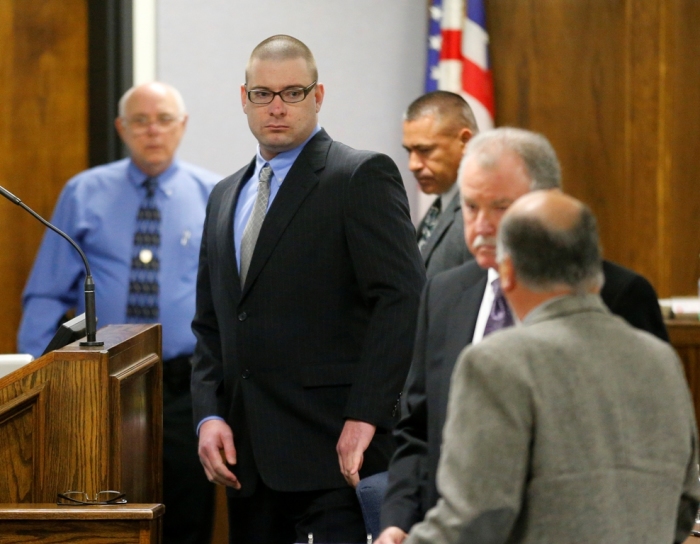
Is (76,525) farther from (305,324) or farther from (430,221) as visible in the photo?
(430,221)

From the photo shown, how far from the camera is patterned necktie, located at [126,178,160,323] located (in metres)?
4.32

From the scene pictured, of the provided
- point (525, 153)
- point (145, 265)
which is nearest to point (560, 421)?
point (525, 153)

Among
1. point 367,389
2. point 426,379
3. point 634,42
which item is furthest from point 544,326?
point 634,42

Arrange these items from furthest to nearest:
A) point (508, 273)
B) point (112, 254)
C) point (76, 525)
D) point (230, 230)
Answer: point (112, 254) < point (230, 230) < point (76, 525) < point (508, 273)

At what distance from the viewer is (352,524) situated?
2.80 m

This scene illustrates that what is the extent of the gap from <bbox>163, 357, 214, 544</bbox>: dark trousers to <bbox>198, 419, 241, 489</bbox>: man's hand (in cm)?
128

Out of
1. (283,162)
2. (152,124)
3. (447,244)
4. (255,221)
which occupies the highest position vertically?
(152,124)

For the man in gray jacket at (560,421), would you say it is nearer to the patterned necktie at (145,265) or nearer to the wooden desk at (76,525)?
the wooden desk at (76,525)

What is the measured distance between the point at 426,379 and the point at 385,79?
11.0ft

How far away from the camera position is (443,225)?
3.65 meters

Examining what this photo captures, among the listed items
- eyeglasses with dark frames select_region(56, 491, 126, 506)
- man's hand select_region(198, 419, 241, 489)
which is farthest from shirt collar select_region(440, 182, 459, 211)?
eyeglasses with dark frames select_region(56, 491, 126, 506)

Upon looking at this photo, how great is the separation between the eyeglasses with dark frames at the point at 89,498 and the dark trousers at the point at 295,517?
0.47 m

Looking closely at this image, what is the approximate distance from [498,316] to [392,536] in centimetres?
43

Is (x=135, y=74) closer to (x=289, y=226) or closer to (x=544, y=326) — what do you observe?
(x=289, y=226)
